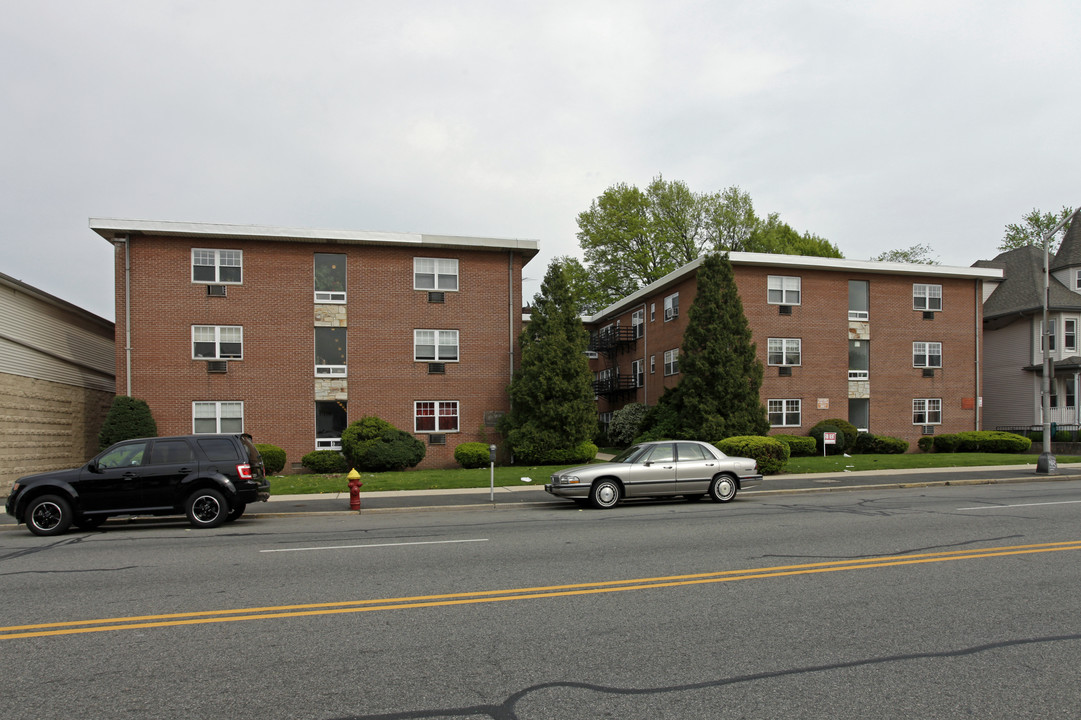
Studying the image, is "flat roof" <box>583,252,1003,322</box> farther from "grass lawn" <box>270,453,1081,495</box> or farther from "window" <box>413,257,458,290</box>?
"window" <box>413,257,458,290</box>

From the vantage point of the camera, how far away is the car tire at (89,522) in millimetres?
13469

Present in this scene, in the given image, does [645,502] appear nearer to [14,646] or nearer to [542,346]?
[542,346]

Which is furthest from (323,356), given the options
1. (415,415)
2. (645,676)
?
(645,676)

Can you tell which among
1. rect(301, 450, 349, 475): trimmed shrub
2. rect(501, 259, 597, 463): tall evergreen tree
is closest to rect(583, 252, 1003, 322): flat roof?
rect(501, 259, 597, 463): tall evergreen tree

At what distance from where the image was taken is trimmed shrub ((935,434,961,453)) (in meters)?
32.5

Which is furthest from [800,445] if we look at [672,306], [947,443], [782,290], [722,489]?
→ [722,489]

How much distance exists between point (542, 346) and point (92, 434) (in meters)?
18.1

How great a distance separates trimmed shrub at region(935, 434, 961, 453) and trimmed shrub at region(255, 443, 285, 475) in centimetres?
2777

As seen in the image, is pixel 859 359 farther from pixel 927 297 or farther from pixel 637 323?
pixel 637 323

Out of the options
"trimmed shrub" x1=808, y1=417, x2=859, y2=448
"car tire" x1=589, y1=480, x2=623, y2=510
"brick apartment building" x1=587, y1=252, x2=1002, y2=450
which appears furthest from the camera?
"brick apartment building" x1=587, y1=252, x2=1002, y2=450

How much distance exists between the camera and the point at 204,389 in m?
26.9

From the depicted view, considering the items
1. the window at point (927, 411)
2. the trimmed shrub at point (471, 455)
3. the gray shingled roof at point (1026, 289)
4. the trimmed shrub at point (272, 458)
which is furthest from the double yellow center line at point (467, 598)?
the gray shingled roof at point (1026, 289)

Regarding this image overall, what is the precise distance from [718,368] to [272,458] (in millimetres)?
16390

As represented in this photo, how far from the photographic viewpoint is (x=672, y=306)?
35.6 m
